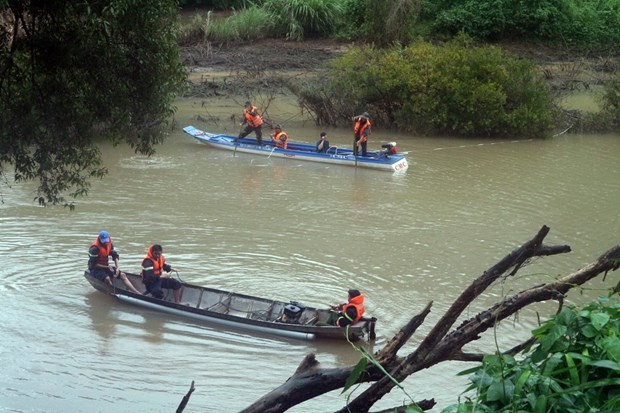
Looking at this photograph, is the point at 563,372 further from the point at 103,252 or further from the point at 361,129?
the point at 361,129

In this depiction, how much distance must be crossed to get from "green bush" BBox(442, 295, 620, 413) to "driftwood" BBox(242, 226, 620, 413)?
62cm

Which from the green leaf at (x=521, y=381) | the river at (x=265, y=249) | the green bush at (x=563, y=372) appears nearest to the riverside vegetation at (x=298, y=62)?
the river at (x=265, y=249)

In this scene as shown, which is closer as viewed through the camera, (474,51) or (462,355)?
(462,355)

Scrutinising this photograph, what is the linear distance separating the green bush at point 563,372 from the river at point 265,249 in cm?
720

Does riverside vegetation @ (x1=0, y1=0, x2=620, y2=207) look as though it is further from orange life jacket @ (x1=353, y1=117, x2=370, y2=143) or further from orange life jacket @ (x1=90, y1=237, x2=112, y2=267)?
orange life jacket @ (x1=353, y1=117, x2=370, y2=143)

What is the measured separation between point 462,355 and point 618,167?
20.3 meters

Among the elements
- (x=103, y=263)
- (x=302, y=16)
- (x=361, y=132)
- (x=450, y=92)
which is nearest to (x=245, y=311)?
(x=103, y=263)

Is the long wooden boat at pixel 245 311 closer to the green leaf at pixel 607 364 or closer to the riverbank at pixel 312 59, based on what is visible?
the green leaf at pixel 607 364

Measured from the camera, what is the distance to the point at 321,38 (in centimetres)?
4062

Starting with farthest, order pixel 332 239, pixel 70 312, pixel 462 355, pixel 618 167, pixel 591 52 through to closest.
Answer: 1. pixel 591 52
2. pixel 618 167
3. pixel 332 239
4. pixel 70 312
5. pixel 462 355

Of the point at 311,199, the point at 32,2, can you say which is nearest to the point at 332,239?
the point at 311,199

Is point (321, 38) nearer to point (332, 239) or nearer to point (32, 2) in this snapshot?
point (332, 239)

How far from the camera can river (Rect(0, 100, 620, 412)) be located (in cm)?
1198

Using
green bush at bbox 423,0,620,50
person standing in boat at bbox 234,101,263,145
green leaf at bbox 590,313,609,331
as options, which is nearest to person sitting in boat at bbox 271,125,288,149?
person standing in boat at bbox 234,101,263,145
